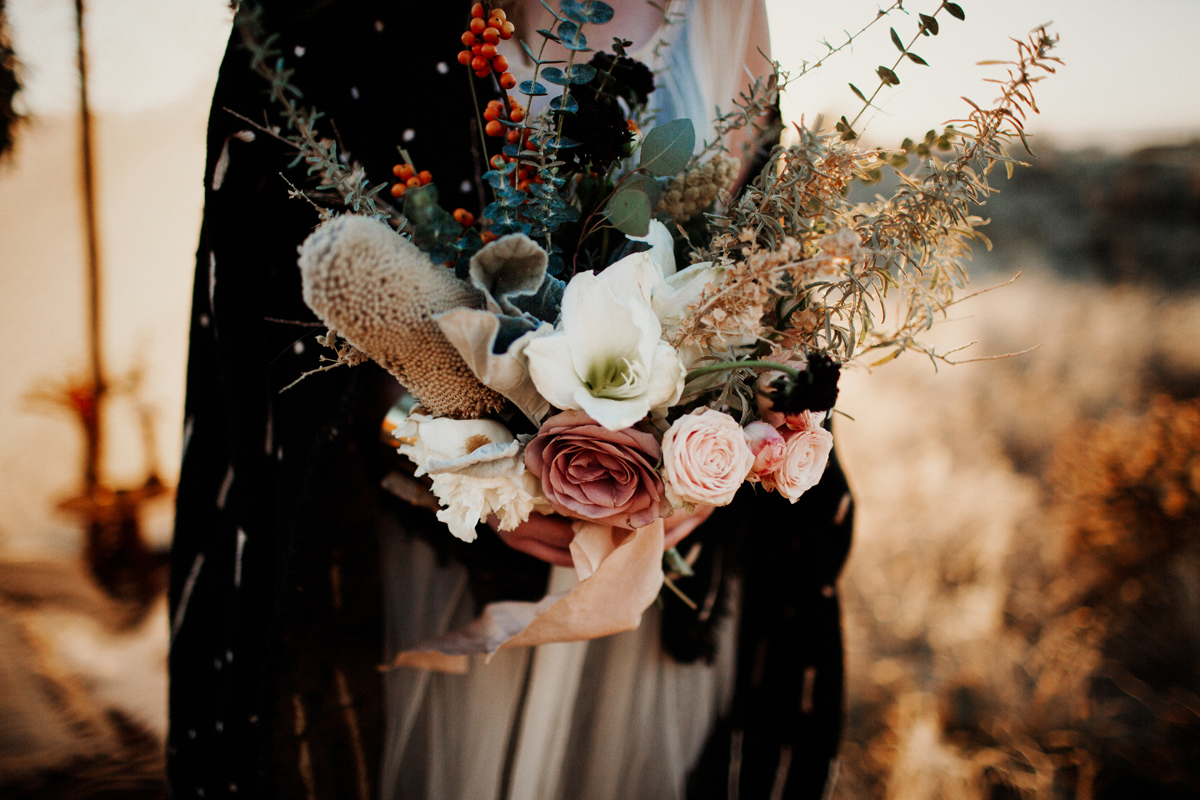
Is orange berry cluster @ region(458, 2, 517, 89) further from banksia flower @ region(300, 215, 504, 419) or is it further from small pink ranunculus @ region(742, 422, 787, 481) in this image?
small pink ranunculus @ region(742, 422, 787, 481)

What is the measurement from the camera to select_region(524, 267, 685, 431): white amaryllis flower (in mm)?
431

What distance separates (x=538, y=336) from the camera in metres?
0.44

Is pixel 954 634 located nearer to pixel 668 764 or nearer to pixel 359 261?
pixel 668 764

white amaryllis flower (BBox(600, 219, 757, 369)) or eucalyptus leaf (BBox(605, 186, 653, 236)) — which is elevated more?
eucalyptus leaf (BBox(605, 186, 653, 236))

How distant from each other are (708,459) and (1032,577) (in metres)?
2.23

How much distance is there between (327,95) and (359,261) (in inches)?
15.6

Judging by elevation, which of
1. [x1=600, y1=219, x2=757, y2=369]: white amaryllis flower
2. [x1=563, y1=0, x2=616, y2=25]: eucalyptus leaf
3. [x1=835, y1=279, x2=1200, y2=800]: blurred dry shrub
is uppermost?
[x1=563, y1=0, x2=616, y2=25]: eucalyptus leaf

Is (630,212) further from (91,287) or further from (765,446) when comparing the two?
(91,287)

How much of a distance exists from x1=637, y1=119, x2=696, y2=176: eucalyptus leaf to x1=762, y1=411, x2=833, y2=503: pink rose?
0.85 ft

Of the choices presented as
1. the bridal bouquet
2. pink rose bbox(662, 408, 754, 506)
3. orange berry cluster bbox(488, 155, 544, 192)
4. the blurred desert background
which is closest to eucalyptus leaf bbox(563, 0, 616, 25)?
the bridal bouquet

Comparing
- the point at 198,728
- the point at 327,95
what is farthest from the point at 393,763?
the point at 327,95

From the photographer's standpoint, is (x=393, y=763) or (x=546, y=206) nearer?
(x=546, y=206)

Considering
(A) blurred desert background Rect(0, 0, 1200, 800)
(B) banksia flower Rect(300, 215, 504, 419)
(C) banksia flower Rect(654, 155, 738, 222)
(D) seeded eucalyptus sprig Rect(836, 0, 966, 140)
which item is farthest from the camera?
(A) blurred desert background Rect(0, 0, 1200, 800)

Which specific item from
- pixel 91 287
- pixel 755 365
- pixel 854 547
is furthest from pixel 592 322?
pixel 91 287
